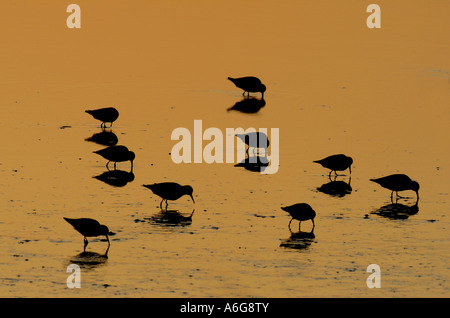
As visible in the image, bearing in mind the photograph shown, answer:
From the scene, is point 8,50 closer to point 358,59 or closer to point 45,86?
point 45,86

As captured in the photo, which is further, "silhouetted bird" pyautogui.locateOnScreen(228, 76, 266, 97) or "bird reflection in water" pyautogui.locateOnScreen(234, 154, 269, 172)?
"silhouetted bird" pyautogui.locateOnScreen(228, 76, 266, 97)

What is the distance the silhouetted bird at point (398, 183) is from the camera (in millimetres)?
23141

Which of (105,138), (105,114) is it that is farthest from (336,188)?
(105,114)

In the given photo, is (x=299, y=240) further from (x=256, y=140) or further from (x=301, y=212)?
(x=256, y=140)

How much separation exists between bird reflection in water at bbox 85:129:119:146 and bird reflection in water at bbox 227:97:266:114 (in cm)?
539

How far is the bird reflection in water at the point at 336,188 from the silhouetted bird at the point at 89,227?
262 inches

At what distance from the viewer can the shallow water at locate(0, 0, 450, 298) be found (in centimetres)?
1792

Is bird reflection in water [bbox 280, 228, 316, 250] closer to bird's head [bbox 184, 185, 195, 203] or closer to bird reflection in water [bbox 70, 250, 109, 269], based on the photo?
bird's head [bbox 184, 185, 195, 203]

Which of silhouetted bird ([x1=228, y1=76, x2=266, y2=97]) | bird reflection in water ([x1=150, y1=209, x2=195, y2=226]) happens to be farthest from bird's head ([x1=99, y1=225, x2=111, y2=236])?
silhouetted bird ([x1=228, y1=76, x2=266, y2=97])

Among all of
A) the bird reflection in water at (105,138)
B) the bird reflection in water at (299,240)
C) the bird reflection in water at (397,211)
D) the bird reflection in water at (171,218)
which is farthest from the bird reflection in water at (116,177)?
the bird reflection in water at (397,211)

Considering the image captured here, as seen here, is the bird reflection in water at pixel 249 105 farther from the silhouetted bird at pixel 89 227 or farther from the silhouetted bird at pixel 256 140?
the silhouetted bird at pixel 89 227

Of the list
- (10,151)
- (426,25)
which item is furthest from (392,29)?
(10,151)

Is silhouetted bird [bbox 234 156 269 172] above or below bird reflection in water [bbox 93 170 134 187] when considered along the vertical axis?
above

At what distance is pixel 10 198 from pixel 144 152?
5870 millimetres
